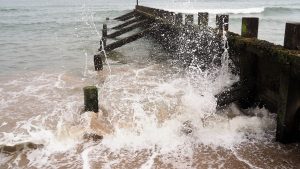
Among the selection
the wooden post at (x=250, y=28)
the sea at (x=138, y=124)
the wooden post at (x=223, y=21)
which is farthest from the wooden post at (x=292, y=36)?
the wooden post at (x=223, y=21)

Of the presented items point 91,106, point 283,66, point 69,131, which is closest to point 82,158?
point 69,131

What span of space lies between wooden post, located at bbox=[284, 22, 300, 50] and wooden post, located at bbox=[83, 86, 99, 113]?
367 centimetres

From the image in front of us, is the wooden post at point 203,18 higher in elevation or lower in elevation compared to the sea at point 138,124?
higher

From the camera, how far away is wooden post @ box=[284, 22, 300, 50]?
504 centimetres

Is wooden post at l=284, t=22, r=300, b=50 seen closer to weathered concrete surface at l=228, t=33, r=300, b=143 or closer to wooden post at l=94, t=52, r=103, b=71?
weathered concrete surface at l=228, t=33, r=300, b=143

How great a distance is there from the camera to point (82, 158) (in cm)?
549

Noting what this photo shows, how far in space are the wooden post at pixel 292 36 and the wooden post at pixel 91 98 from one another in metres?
3.67

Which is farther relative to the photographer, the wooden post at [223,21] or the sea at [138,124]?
the wooden post at [223,21]

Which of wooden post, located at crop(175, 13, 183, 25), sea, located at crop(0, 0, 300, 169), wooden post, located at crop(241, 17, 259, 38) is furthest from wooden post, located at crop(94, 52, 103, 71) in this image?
wooden post, located at crop(241, 17, 259, 38)

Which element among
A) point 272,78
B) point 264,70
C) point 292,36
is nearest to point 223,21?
point 264,70

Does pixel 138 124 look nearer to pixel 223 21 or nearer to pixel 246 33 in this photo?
pixel 246 33

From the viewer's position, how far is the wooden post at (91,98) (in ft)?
21.6

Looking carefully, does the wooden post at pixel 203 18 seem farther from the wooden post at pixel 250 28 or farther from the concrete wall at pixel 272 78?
the wooden post at pixel 250 28

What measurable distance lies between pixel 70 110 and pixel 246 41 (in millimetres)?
4162
